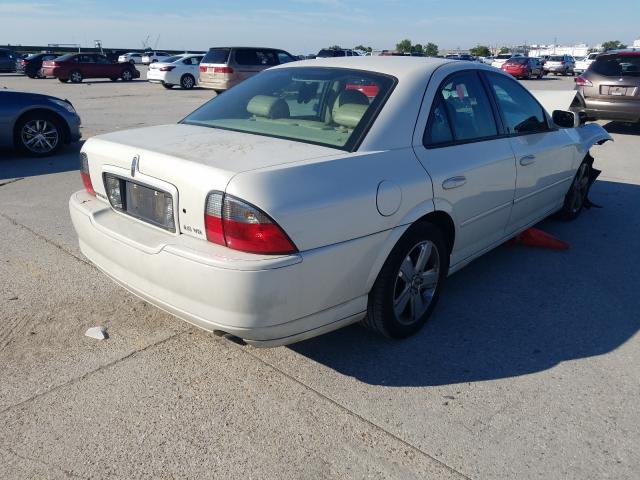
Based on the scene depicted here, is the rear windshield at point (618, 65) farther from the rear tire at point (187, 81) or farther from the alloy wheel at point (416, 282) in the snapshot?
the rear tire at point (187, 81)

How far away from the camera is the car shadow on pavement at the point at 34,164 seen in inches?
304

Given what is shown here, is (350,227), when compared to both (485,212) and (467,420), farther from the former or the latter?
(485,212)

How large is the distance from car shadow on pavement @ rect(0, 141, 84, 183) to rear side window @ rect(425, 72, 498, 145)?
6.10 m

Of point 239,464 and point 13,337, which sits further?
point 13,337

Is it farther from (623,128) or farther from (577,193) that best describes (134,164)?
(623,128)

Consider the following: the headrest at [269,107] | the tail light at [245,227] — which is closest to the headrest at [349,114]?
the headrest at [269,107]

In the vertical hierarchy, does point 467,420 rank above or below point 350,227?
below

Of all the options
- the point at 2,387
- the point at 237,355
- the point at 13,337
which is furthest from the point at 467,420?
the point at 13,337

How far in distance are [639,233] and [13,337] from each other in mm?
5556

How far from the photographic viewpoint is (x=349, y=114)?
3209 millimetres

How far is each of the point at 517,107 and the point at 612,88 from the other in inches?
341

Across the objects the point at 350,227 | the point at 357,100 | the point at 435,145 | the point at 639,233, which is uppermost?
the point at 357,100

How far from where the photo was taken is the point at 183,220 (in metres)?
2.71

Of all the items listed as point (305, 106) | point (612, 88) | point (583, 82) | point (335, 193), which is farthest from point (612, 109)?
point (335, 193)
